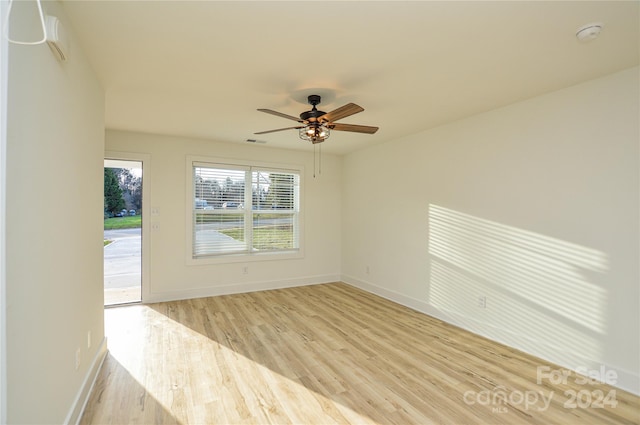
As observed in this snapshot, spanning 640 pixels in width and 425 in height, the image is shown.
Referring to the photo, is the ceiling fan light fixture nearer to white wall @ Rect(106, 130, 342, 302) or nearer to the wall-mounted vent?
the wall-mounted vent

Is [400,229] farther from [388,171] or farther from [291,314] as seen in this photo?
[291,314]

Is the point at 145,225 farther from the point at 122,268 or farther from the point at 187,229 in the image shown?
the point at 122,268

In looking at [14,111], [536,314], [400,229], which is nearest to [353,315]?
[400,229]

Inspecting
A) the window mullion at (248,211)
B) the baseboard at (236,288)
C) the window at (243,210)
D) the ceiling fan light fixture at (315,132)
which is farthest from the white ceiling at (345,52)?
the baseboard at (236,288)

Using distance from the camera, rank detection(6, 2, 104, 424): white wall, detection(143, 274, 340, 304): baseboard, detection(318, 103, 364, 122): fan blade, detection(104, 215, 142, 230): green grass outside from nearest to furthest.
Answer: detection(6, 2, 104, 424): white wall
detection(318, 103, 364, 122): fan blade
detection(143, 274, 340, 304): baseboard
detection(104, 215, 142, 230): green grass outside

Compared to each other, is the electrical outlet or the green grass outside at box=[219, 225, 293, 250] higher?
the green grass outside at box=[219, 225, 293, 250]

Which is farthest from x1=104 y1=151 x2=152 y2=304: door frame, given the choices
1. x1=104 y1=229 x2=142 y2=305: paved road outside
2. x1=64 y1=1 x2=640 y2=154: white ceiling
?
x1=64 y1=1 x2=640 y2=154: white ceiling

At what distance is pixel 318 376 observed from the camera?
2496 millimetres

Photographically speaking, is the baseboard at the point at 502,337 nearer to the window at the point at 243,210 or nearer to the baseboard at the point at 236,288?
the baseboard at the point at 236,288

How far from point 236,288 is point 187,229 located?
4.05 ft

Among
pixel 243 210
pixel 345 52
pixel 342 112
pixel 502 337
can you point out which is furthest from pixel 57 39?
pixel 502 337

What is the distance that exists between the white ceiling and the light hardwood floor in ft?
8.07

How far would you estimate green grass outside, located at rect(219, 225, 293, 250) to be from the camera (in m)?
5.16

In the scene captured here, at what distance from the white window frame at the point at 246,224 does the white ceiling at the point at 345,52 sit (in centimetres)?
145
